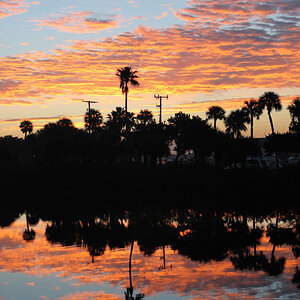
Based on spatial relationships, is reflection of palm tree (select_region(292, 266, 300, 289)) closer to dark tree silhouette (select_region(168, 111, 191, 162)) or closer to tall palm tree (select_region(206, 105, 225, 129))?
dark tree silhouette (select_region(168, 111, 191, 162))

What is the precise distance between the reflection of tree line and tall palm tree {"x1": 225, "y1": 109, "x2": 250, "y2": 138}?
199ft

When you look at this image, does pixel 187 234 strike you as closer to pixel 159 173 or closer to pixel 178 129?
pixel 159 173

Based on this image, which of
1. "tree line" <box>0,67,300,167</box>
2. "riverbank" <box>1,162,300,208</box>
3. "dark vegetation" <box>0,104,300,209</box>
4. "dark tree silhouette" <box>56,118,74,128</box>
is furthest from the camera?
"dark tree silhouette" <box>56,118,74,128</box>

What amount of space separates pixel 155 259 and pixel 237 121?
75224mm

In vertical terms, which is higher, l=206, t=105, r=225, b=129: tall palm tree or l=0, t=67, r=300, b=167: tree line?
l=206, t=105, r=225, b=129: tall palm tree

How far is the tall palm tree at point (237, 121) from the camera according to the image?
90.4 m

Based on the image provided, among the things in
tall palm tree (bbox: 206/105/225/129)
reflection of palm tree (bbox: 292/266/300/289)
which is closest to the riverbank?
reflection of palm tree (bbox: 292/266/300/289)

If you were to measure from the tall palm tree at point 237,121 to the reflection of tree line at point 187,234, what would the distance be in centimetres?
6080

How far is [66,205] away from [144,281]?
24.4 meters

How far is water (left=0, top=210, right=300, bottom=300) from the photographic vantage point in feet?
45.0

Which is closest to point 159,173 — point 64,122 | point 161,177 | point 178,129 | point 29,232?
point 161,177

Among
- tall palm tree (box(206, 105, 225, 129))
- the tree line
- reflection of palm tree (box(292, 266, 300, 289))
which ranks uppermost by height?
tall palm tree (box(206, 105, 225, 129))

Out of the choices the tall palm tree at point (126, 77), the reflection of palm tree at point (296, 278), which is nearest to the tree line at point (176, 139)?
the tall palm tree at point (126, 77)

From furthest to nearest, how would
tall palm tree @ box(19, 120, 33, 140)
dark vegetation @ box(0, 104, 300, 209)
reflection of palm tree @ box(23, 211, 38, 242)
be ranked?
tall palm tree @ box(19, 120, 33, 140), dark vegetation @ box(0, 104, 300, 209), reflection of palm tree @ box(23, 211, 38, 242)
